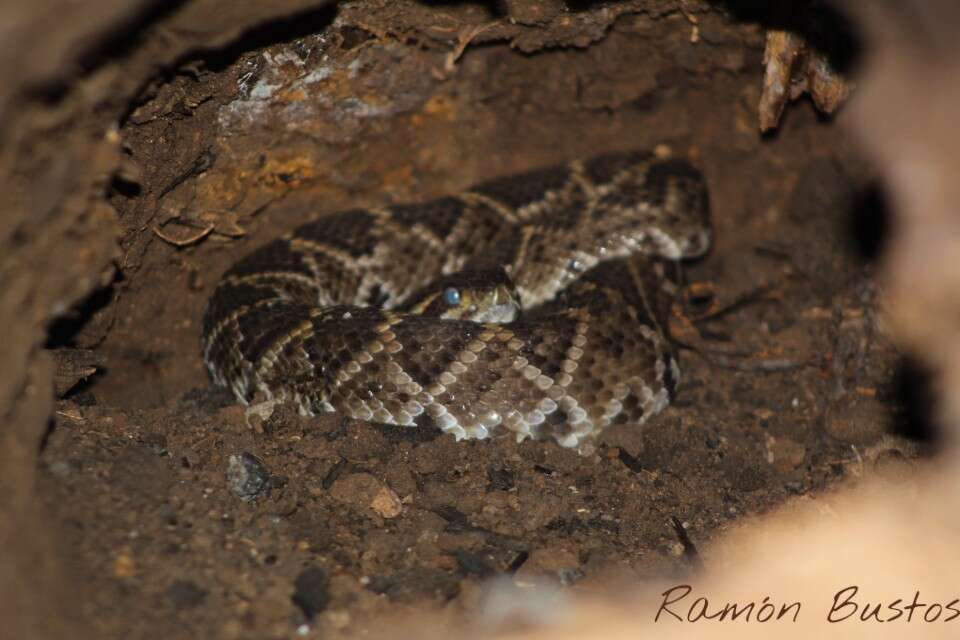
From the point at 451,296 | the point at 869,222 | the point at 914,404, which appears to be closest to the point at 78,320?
the point at 451,296

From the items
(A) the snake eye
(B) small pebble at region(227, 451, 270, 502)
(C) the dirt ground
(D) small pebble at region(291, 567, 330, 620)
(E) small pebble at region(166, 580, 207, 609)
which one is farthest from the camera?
(A) the snake eye

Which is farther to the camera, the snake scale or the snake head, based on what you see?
the snake head

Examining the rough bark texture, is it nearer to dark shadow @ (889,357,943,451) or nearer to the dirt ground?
the dirt ground

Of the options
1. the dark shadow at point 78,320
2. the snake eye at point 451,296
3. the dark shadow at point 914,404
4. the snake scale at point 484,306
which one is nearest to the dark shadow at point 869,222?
the snake scale at point 484,306

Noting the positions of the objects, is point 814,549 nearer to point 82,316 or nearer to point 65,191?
point 65,191

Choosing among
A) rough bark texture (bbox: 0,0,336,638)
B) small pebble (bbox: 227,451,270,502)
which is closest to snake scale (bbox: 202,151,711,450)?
small pebble (bbox: 227,451,270,502)
